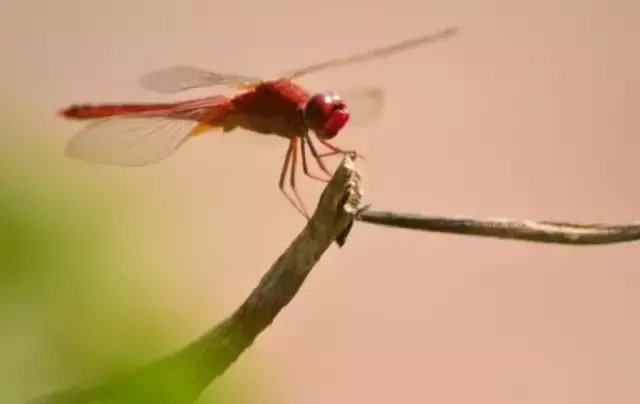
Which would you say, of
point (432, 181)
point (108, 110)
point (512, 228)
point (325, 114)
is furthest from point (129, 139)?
point (432, 181)

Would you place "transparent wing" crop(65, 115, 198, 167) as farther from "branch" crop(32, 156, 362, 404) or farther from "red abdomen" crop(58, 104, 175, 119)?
"branch" crop(32, 156, 362, 404)

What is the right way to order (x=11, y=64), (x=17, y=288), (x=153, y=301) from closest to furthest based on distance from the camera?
(x=17, y=288) → (x=153, y=301) → (x=11, y=64)

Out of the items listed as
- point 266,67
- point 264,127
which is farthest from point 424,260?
point 264,127

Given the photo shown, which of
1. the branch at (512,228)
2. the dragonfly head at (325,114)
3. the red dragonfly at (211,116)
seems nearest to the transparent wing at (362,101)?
the red dragonfly at (211,116)

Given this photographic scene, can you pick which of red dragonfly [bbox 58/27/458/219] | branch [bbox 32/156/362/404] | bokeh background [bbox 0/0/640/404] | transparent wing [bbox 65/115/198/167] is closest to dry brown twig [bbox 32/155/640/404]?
branch [bbox 32/156/362/404]

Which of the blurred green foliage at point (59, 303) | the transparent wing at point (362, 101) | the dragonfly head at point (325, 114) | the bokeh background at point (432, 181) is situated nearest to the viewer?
the blurred green foliage at point (59, 303)

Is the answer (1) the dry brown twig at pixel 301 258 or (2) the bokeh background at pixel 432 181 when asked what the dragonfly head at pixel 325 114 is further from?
(2) the bokeh background at pixel 432 181

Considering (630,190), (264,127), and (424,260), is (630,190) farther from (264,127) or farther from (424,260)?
(264,127)
